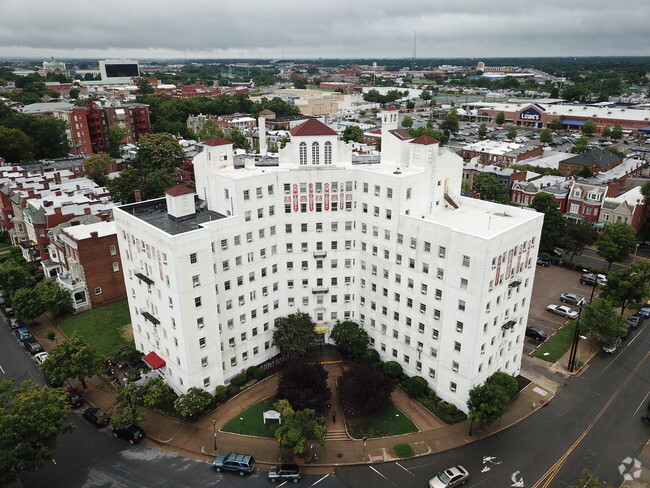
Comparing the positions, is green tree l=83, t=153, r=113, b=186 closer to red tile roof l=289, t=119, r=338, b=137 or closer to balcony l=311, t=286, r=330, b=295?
red tile roof l=289, t=119, r=338, b=137

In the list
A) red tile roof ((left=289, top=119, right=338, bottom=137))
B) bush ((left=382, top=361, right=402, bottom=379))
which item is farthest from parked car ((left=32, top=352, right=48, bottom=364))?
bush ((left=382, top=361, right=402, bottom=379))

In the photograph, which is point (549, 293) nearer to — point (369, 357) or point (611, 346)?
point (611, 346)

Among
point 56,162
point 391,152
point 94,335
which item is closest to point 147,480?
point 94,335

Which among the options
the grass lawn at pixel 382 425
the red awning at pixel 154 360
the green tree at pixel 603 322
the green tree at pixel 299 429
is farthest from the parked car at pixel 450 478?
the red awning at pixel 154 360

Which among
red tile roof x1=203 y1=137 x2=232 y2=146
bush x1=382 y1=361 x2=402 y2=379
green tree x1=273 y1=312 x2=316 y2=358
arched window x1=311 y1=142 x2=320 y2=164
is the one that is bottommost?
bush x1=382 y1=361 x2=402 y2=379

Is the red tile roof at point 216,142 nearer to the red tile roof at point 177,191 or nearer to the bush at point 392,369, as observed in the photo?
the red tile roof at point 177,191

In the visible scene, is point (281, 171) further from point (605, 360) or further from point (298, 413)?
point (605, 360)
